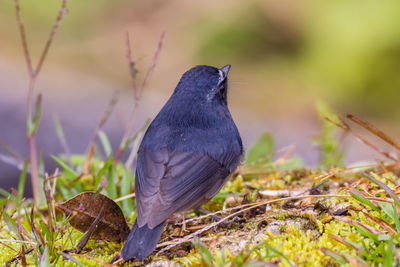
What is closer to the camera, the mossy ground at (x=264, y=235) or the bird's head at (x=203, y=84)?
the mossy ground at (x=264, y=235)

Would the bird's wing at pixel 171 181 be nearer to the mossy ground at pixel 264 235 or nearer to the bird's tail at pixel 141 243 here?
the bird's tail at pixel 141 243

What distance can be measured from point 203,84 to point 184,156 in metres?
0.88

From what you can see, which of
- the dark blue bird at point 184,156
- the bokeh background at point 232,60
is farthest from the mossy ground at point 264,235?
the bokeh background at point 232,60

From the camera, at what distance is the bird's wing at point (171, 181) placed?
10.2 ft

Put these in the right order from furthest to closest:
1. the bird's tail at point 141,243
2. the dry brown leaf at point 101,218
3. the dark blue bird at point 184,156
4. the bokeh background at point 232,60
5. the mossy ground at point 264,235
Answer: the bokeh background at point 232,60 → the dry brown leaf at point 101,218 → the dark blue bird at point 184,156 → the bird's tail at point 141,243 → the mossy ground at point 264,235

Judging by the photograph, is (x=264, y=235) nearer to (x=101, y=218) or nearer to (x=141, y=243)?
(x=141, y=243)

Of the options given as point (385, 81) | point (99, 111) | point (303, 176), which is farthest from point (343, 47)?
point (303, 176)

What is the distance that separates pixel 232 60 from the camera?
33.2 ft

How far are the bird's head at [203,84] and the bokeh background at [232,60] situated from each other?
10.9 feet

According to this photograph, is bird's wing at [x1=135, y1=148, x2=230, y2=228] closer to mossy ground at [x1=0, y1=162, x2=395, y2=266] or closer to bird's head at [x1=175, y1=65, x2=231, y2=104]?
mossy ground at [x1=0, y1=162, x2=395, y2=266]

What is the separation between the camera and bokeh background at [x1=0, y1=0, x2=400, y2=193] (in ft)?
26.8

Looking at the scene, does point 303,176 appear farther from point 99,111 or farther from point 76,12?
point 76,12

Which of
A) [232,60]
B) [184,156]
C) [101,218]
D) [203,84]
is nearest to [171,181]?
[184,156]

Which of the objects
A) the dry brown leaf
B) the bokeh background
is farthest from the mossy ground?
the bokeh background
